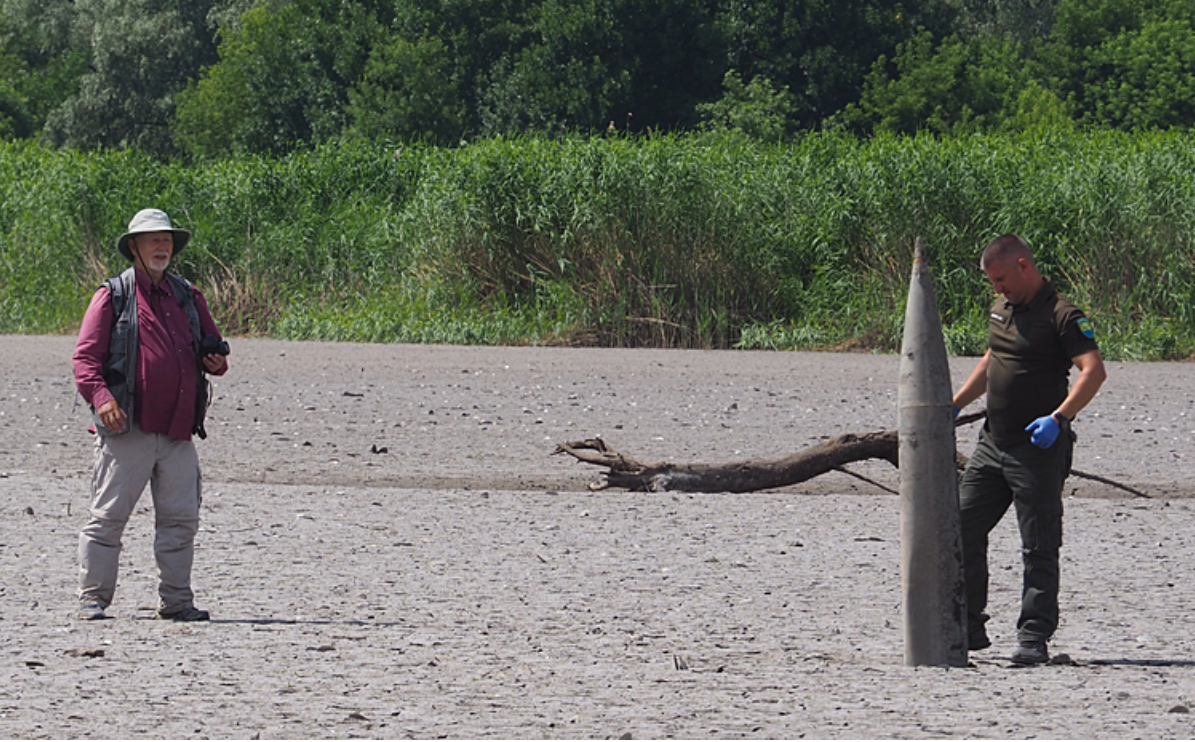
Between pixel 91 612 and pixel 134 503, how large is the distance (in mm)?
489

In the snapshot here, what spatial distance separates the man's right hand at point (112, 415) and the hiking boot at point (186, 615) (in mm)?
819

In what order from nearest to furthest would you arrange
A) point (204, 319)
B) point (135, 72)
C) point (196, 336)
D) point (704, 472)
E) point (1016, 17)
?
point (196, 336) < point (204, 319) < point (704, 472) < point (1016, 17) < point (135, 72)

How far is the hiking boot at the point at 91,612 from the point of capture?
726cm

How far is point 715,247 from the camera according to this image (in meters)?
23.2

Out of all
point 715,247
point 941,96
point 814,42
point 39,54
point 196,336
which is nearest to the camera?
point 196,336

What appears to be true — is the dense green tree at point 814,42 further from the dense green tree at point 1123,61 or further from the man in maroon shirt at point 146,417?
the man in maroon shirt at point 146,417

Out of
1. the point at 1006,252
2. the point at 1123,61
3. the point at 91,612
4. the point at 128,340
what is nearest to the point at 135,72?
the point at 1123,61

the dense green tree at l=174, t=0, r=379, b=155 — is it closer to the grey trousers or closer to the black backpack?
the black backpack

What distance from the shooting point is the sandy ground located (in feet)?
18.8

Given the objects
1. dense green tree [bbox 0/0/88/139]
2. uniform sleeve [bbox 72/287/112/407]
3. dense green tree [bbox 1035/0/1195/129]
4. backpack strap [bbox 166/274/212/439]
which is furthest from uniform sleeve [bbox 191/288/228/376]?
dense green tree [bbox 0/0/88/139]

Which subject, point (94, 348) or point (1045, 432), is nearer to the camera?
point (1045, 432)

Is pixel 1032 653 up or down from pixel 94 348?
down

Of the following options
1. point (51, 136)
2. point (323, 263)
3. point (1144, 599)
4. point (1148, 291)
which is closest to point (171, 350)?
point (1144, 599)

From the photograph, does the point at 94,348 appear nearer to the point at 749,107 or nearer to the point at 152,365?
the point at 152,365
